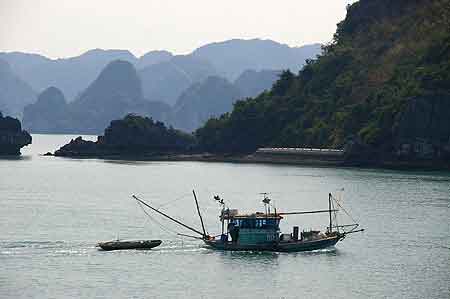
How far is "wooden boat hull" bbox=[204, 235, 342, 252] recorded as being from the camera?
82.5m

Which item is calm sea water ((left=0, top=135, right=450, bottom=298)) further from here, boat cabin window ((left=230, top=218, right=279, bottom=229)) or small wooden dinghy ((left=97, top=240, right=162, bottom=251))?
boat cabin window ((left=230, top=218, right=279, bottom=229))

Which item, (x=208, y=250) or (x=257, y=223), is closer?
(x=257, y=223)

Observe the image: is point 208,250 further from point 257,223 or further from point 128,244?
point 128,244

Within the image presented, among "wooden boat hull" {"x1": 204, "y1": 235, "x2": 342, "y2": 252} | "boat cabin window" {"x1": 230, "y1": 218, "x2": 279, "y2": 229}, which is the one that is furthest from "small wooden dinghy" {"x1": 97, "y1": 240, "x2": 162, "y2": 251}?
"boat cabin window" {"x1": 230, "y1": 218, "x2": 279, "y2": 229}

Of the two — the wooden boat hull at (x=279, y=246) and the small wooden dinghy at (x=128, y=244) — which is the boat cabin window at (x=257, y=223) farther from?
the small wooden dinghy at (x=128, y=244)

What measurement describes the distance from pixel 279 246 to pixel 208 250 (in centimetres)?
628

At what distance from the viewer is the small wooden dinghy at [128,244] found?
271ft

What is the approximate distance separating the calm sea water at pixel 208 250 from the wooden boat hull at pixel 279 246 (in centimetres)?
74

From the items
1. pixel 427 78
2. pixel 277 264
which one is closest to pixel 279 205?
pixel 277 264

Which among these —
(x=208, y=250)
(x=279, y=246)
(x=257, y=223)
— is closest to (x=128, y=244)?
(x=208, y=250)

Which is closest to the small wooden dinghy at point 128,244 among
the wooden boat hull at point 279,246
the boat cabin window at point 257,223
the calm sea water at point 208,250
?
the calm sea water at point 208,250

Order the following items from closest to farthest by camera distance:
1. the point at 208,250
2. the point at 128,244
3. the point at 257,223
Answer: the point at 257,223 → the point at 128,244 → the point at 208,250

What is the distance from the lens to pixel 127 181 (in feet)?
512

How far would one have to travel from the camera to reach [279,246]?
8269 centimetres
